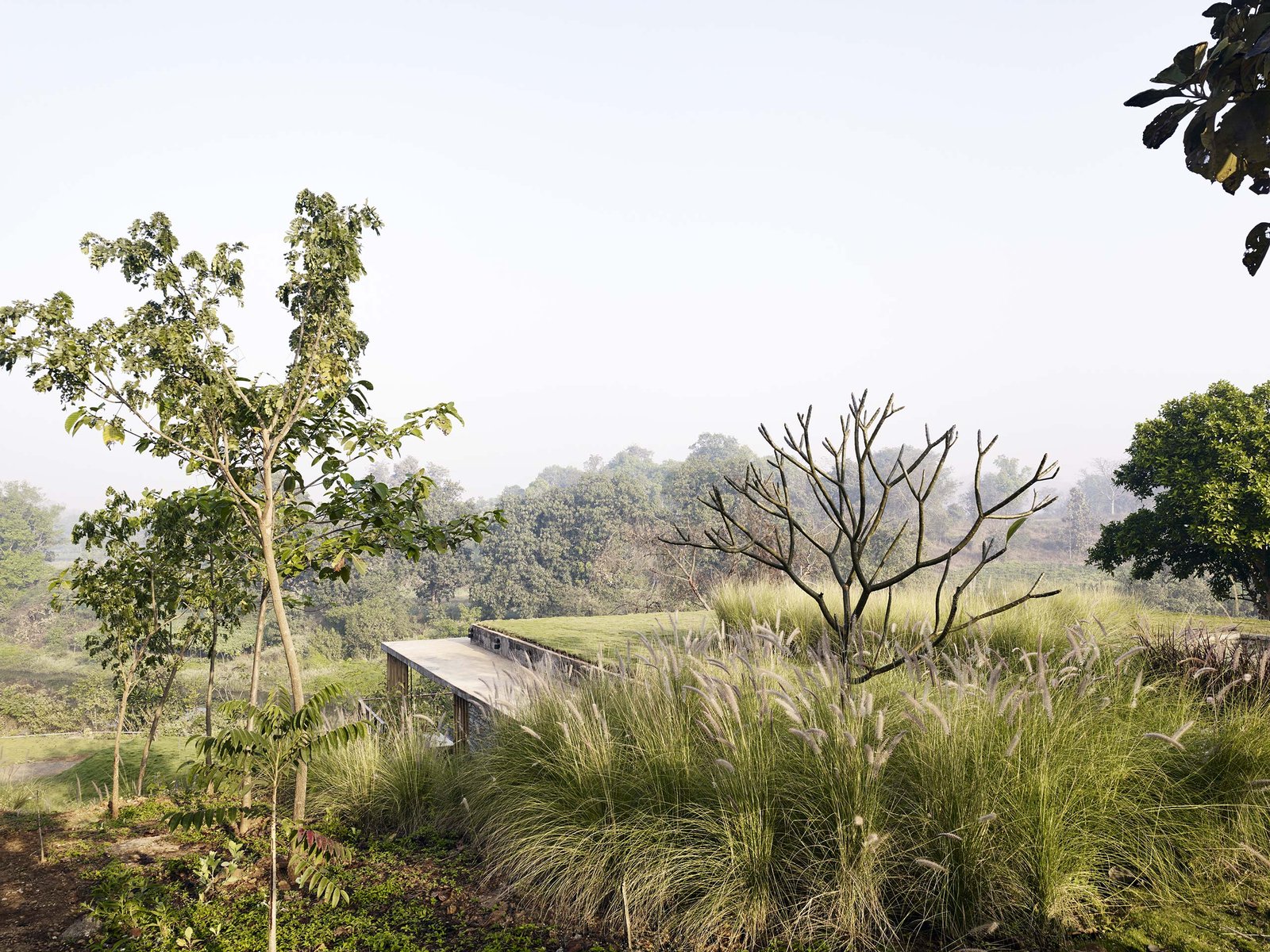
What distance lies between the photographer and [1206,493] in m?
11.7

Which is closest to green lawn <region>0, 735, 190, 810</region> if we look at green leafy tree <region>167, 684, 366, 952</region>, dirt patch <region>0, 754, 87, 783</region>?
dirt patch <region>0, 754, 87, 783</region>

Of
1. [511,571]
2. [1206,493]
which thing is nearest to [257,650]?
[1206,493]

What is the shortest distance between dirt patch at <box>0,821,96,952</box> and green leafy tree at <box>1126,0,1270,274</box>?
16.3ft

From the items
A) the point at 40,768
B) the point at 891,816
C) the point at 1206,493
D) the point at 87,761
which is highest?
the point at 1206,493

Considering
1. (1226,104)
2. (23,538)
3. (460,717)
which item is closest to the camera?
(1226,104)

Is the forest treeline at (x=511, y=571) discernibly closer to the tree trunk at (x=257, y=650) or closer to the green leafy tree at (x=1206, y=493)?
the green leafy tree at (x=1206, y=493)

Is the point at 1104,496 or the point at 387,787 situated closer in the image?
the point at 387,787

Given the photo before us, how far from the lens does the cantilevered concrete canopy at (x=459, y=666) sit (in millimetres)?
7388

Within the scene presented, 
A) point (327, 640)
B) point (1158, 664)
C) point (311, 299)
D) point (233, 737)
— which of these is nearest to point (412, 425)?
point (311, 299)

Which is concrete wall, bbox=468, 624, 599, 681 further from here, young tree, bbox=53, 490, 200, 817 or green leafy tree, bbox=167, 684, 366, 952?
young tree, bbox=53, 490, 200, 817

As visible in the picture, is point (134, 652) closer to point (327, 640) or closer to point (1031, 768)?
point (1031, 768)

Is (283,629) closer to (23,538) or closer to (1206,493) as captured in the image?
(1206,493)

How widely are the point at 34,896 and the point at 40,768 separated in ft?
48.0

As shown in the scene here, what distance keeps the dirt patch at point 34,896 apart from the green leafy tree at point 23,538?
46792 mm
